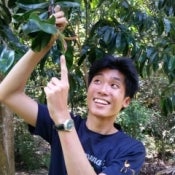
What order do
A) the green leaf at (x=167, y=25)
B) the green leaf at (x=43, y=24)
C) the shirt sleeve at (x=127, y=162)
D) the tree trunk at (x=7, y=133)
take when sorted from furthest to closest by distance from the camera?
the tree trunk at (x=7, y=133) → the green leaf at (x=167, y=25) → the shirt sleeve at (x=127, y=162) → the green leaf at (x=43, y=24)

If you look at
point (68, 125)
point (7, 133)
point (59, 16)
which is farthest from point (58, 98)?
point (7, 133)

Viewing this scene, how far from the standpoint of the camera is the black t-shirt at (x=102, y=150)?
125 cm

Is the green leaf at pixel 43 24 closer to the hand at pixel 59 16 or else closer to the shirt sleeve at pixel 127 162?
the hand at pixel 59 16

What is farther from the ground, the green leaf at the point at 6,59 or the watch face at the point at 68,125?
the green leaf at the point at 6,59

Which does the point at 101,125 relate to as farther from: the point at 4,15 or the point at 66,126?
the point at 4,15

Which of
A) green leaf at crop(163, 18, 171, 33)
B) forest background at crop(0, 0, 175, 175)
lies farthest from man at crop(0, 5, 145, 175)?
green leaf at crop(163, 18, 171, 33)

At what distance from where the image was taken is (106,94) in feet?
4.28

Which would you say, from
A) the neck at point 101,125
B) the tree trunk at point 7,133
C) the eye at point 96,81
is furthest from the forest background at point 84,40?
the neck at point 101,125

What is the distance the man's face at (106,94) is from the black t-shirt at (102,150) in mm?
80

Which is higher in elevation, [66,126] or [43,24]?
[43,24]

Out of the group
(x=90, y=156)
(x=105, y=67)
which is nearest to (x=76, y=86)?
(x=105, y=67)

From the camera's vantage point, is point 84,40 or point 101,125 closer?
point 101,125

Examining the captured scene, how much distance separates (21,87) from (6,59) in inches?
15.1

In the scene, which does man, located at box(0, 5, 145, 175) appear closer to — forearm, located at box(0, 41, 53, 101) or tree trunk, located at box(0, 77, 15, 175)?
forearm, located at box(0, 41, 53, 101)
